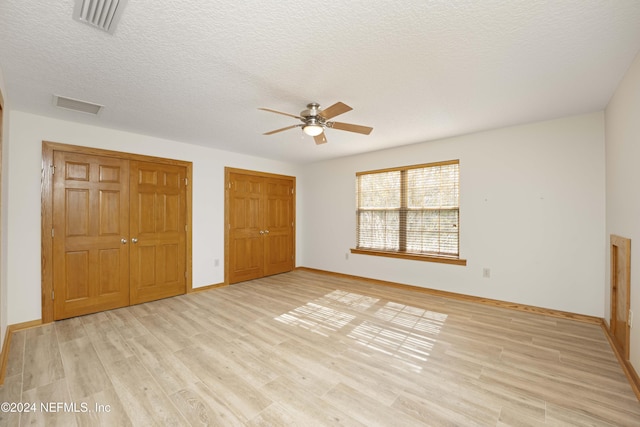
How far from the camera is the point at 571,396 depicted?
1.90m

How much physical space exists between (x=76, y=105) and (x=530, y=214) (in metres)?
5.67

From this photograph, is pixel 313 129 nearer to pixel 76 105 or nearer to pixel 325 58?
pixel 325 58

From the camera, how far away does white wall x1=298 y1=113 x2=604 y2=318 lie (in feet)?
10.6

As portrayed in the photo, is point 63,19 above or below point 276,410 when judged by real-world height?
above

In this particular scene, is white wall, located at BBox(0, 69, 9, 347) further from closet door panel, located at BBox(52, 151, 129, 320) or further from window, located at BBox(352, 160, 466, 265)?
window, located at BBox(352, 160, 466, 265)

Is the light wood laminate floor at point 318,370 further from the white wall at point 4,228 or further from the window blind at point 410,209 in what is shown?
the window blind at point 410,209

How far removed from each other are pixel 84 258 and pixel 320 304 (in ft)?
10.6

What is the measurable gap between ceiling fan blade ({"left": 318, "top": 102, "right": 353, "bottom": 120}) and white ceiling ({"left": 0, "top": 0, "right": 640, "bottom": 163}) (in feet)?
0.67

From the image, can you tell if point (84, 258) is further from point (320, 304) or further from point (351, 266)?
point (351, 266)

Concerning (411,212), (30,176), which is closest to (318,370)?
(411,212)

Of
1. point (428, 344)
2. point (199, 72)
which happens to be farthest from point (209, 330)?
point (199, 72)

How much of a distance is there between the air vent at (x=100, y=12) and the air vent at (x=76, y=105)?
159 cm

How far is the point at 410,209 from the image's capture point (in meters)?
4.74

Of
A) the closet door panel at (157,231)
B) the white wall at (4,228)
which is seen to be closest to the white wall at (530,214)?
the closet door panel at (157,231)
